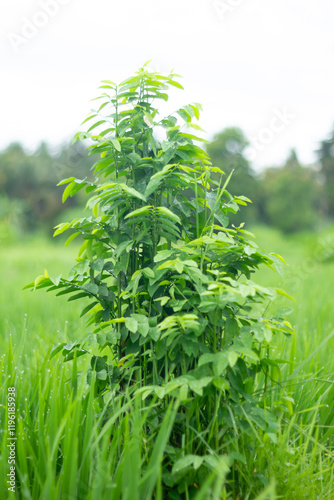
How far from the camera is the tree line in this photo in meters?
15.8

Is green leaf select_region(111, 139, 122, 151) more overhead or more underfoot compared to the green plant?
more overhead

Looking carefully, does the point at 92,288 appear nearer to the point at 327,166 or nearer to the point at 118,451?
the point at 118,451

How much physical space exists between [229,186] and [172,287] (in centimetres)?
1500

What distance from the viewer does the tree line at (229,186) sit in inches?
620

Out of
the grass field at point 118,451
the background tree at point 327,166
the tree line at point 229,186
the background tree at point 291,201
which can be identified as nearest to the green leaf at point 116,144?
the grass field at point 118,451

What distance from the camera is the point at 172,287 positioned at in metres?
1.31

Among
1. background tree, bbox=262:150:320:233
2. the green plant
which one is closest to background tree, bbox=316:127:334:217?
background tree, bbox=262:150:320:233

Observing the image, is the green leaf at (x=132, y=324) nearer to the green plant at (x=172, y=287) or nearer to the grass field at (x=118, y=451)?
the green plant at (x=172, y=287)

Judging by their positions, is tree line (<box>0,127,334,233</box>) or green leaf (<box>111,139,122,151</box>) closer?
green leaf (<box>111,139,122,151</box>)

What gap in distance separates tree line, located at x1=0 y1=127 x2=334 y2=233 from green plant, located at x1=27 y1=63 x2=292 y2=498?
1053 cm

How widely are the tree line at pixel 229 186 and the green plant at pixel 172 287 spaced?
34.6 ft

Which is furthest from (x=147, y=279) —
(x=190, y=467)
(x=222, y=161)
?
(x=222, y=161)

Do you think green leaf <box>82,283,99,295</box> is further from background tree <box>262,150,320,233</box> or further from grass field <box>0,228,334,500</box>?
background tree <box>262,150,320,233</box>

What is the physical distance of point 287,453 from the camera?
1.41 m
